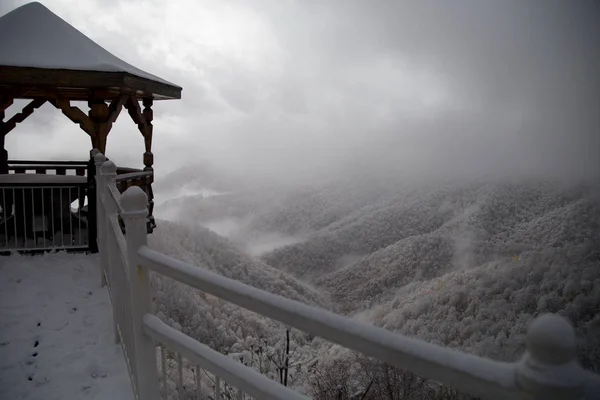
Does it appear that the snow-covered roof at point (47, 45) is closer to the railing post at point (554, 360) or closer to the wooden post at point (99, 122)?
the wooden post at point (99, 122)

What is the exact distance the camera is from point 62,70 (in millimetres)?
6832

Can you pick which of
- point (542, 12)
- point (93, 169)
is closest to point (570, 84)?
point (542, 12)

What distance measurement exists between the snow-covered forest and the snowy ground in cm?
191

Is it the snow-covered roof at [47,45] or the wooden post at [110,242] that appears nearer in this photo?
the wooden post at [110,242]

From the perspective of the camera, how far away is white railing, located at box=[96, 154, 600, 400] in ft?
2.83

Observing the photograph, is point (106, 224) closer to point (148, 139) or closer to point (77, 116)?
point (77, 116)

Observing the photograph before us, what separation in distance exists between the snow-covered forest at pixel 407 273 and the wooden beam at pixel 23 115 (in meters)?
4.65

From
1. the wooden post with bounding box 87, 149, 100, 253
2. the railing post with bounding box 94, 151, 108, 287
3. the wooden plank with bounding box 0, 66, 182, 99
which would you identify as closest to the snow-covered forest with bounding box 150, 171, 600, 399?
the railing post with bounding box 94, 151, 108, 287

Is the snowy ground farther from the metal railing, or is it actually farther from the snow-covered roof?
the snow-covered roof

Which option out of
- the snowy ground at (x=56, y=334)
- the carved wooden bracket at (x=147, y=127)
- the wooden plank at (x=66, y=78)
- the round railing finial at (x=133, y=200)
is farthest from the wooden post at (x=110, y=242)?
the carved wooden bracket at (x=147, y=127)

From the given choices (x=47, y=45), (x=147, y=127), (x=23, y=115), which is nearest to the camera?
(x=47, y=45)

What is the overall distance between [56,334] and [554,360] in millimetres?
5200

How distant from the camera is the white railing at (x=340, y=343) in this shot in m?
0.86

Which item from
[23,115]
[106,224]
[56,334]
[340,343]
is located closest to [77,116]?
[106,224]
